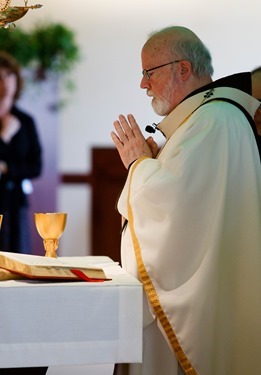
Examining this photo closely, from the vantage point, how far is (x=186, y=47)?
3195 millimetres

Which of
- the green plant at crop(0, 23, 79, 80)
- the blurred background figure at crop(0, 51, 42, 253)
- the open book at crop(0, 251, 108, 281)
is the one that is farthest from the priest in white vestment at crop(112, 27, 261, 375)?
the green plant at crop(0, 23, 79, 80)

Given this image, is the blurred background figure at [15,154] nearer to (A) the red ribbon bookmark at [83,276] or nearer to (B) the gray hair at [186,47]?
(B) the gray hair at [186,47]

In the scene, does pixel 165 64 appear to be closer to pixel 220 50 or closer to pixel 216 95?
pixel 216 95

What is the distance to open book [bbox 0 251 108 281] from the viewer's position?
2.33m

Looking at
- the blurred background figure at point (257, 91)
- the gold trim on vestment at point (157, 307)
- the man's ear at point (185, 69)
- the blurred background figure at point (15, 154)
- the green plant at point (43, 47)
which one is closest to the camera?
the gold trim on vestment at point (157, 307)

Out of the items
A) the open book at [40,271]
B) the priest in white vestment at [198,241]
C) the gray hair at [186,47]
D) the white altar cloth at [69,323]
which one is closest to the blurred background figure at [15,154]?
the gray hair at [186,47]

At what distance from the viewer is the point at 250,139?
298 cm

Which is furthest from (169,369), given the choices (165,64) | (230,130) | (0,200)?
(0,200)

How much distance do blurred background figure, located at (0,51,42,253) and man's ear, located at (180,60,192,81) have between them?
3657 mm

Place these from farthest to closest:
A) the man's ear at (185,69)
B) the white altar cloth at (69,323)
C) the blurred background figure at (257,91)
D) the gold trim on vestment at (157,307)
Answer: the blurred background figure at (257,91) → the man's ear at (185,69) → the gold trim on vestment at (157,307) → the white altar cloth at (69,323)

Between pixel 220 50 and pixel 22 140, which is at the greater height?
pixel 220 50

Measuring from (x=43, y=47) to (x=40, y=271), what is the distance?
4.85 m

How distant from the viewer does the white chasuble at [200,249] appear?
9.12ft

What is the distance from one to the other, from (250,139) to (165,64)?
1.44 feet
